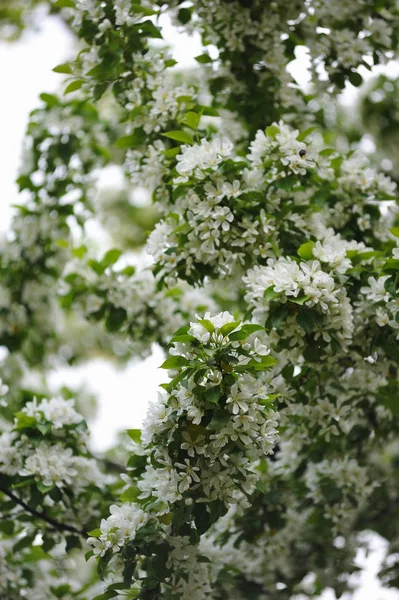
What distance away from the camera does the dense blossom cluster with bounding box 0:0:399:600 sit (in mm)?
2793

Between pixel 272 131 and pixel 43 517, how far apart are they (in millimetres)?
2000

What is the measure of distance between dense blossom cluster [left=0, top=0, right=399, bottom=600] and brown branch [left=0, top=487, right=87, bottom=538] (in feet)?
0.04

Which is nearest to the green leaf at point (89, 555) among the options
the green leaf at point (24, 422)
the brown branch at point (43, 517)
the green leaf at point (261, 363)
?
the brown branch at point (43, 517)

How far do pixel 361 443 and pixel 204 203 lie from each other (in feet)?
5.59

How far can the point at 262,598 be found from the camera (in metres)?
4.16

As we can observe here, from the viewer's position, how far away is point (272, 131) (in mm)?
3299

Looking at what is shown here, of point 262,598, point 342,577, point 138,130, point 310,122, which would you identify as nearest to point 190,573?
point 262,598

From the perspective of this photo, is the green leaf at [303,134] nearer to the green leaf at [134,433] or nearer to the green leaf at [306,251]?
the green leaf at [306,251]

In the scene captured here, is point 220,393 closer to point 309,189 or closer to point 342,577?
point 309,189

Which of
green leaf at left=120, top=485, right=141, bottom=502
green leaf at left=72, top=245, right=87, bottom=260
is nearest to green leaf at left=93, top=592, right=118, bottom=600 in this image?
green leaf at left=120, top=485, right=141, bottom=502

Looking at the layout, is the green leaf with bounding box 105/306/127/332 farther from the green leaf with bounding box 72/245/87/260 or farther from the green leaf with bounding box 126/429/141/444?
the green leaf with bounding box 126/429/141/444

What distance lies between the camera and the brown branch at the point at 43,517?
3449 millimetres

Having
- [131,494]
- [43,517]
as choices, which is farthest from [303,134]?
[43,517]

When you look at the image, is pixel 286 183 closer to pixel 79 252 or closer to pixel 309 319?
pixel 309 319
